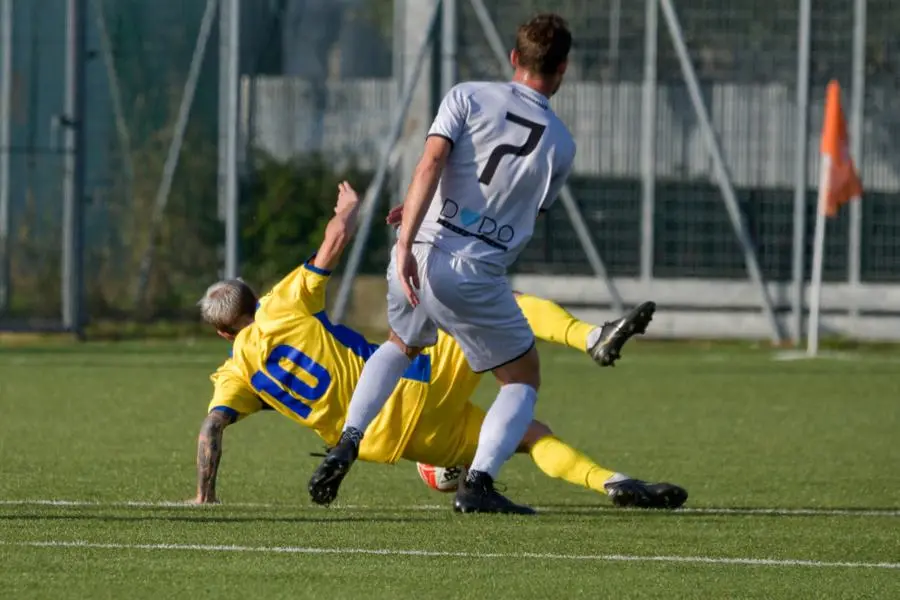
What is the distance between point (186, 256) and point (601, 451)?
10807 millimetres

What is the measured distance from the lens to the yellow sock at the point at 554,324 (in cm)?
785

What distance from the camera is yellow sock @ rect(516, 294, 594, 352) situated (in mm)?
7852

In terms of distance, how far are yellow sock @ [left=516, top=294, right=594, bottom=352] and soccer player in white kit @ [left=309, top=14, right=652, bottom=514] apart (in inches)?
15.2

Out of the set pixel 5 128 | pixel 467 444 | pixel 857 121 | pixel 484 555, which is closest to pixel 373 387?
pixel 467 444

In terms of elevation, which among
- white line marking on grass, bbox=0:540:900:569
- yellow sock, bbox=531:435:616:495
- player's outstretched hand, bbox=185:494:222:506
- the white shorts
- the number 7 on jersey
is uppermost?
the number 7 on jersey

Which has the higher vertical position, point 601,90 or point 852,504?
point 601,90

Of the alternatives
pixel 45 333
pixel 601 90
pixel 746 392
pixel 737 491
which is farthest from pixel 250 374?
pixel 601 90

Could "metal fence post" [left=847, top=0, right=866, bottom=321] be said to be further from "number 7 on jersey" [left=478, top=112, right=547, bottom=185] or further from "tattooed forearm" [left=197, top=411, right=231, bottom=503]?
"number 7 on jersey" [left=478, top=112, right=547, bottom=185]

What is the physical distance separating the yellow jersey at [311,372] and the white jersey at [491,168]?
76 centimetres

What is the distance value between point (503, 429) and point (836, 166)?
11485mm

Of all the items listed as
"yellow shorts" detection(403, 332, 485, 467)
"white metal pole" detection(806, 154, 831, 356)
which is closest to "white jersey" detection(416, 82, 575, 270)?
"yellow shorts" detection(403, 332, 485, 467)

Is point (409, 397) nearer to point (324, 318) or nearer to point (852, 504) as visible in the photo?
point (324, 318)

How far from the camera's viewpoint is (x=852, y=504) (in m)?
8.27

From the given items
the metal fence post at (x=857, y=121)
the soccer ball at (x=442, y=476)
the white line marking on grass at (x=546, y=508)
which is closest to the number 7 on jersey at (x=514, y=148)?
the white line marking on grass at (x=546, y=508)
